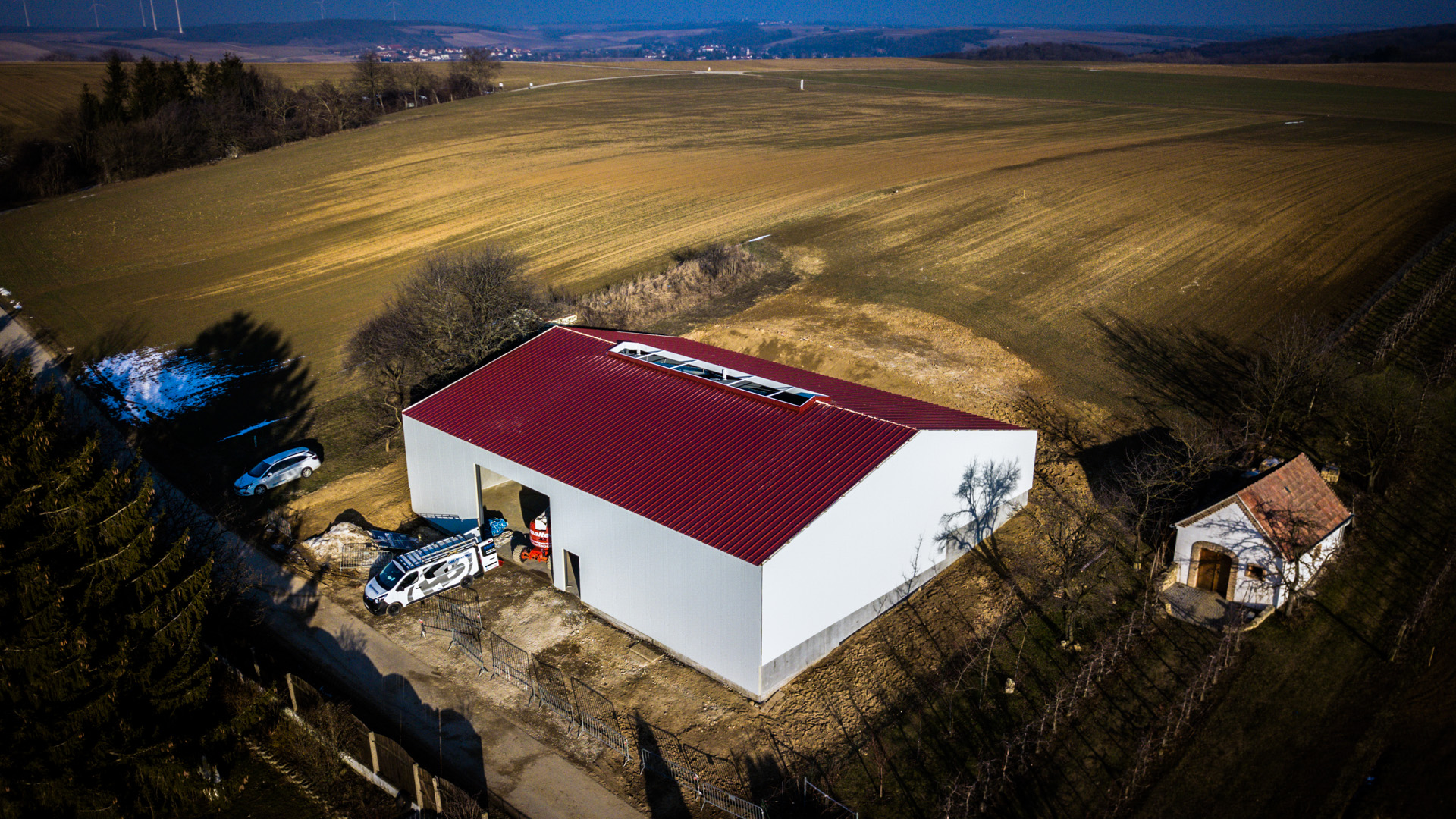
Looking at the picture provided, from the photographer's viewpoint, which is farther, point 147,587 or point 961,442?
point 961,442

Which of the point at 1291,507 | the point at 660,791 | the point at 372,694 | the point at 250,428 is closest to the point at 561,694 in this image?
the point at 660,791

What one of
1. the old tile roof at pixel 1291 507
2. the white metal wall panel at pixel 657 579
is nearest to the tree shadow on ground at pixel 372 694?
the white metal wall panel at pixel 657 579

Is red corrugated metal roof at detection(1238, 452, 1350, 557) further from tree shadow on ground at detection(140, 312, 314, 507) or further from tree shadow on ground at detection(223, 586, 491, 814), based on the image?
tree shadow on ground at detection(140, 312, 314, 507)

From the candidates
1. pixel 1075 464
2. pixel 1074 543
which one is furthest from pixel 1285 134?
pixel 1074 543

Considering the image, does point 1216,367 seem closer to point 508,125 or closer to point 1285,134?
point 1285,134

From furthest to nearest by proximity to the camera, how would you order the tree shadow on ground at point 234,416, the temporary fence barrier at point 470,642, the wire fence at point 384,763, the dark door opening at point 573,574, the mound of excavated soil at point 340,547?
the tree shadow on ground at point 234,416, the mound of excavated soil at point 340,547, the dark door opening at point 573,574, the temporary fence barrier at point 470,642, the wire fence at point 384,763

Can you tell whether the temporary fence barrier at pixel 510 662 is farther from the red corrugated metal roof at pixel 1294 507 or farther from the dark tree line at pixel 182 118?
the dark tree line at pixel 182 118
